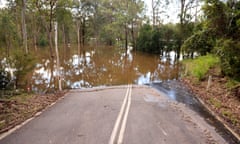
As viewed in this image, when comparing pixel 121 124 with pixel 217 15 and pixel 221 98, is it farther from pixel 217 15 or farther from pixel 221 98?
pixel 217 15

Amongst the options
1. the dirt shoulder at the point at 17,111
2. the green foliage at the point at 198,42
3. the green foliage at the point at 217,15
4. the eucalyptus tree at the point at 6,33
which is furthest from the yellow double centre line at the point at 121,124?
the eucalyptus tree at the point at 6,33

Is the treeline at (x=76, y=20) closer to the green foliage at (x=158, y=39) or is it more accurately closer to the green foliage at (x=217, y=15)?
the green foliage at (x=158, y=39)

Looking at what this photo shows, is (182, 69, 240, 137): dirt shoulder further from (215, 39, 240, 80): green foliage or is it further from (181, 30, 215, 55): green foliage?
(181, 30, 215, 55): green foliage

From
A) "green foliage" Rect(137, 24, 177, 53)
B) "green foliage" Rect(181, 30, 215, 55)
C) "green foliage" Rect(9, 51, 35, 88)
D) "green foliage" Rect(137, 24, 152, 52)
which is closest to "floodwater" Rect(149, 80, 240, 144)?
"green foliage" Rect(181, 30, 215, 55)

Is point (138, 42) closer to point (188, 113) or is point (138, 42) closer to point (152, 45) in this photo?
point (152, 45)

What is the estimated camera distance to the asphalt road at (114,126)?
4406mm

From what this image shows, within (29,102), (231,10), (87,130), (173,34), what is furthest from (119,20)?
(87,130)

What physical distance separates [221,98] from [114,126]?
608 centimetres

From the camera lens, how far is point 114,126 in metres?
5.16

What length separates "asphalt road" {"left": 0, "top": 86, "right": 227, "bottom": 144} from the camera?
4.41m

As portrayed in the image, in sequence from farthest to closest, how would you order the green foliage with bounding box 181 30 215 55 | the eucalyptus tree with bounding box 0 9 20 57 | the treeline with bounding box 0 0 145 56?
the treeline with bounding box 0 0 145 56, the eucalyptus tree with bounding box 0 9 20 57, the green foliage with bounding box 181 30 215 55

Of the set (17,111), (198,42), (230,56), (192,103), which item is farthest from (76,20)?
(17,111)

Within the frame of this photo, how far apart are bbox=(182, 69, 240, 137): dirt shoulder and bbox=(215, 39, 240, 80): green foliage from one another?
2.62 ft

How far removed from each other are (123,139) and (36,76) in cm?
1307
